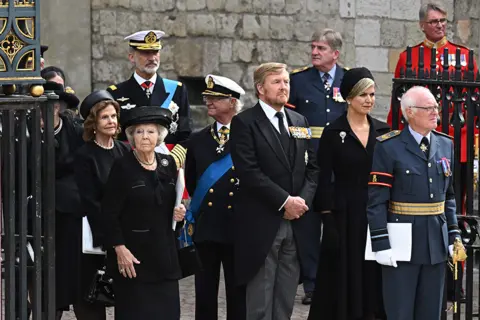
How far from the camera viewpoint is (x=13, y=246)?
20.2 feet

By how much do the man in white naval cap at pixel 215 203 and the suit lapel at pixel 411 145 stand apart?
1.16m

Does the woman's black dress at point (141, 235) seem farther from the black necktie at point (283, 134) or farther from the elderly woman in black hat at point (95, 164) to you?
the black necktie at point (283, 134)

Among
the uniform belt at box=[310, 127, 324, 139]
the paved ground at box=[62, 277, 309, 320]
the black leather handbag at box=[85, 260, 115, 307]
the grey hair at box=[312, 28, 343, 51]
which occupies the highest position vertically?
the grey hair at box=[312, 28, 343, 51]

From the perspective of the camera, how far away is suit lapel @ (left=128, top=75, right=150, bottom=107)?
9445 millimetres

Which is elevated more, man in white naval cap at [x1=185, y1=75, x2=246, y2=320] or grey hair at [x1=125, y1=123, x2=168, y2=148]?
grey hair at [x1=125, y1=123, x2=168, y2=148]

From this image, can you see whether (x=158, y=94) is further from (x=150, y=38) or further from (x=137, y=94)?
(x=150, y=38)

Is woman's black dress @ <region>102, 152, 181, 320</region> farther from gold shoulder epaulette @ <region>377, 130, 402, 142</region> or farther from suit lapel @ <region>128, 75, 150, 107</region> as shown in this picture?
suit lapel @ <region>128, 75, 150, 107</region>

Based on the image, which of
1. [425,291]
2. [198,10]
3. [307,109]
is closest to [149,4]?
[198,10]

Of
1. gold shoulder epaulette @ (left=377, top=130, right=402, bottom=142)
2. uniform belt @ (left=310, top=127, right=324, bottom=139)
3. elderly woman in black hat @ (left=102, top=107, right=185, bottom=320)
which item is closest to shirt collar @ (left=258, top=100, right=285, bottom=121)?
gold shoulder epaulette @ (left=377, top=130, right=402, bottom=142)

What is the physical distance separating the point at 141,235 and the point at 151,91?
5.86ft

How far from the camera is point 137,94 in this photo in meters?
9.48

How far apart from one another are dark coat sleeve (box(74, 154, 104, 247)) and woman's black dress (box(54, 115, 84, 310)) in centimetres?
13

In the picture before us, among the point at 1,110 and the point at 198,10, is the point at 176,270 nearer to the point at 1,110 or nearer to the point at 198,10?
the point at 1,110

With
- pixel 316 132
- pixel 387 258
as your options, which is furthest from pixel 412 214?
pixel 316 132
